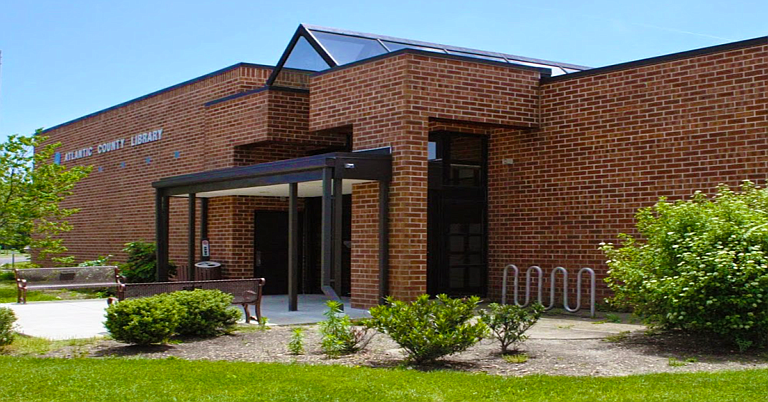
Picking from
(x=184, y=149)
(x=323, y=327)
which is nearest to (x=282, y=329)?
(x=323, y=327)

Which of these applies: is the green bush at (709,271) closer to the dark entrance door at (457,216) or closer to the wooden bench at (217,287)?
the wooden bench at (217,287)

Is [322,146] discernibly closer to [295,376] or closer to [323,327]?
[323,327]

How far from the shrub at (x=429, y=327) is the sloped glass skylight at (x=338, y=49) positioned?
29.5ft

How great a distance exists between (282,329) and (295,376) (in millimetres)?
4216

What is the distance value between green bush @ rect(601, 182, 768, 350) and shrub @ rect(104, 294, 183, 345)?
5.53m

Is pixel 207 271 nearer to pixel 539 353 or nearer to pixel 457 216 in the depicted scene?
pixel 457 216

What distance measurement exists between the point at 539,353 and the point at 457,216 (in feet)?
24.3

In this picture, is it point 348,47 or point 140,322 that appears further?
point 348,47

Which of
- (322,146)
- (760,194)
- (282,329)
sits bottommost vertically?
(282,329)

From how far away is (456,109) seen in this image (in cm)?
1553

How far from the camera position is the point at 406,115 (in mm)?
14945

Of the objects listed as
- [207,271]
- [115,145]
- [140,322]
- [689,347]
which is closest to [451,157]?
[207,271]

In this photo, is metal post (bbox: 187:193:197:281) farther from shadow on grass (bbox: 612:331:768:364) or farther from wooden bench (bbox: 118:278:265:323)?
shadow on grass (bbox: 612:331:768:364)

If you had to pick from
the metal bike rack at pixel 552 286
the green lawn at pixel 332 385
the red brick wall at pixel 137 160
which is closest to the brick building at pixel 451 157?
the metal bike rack at pixel 552 286
